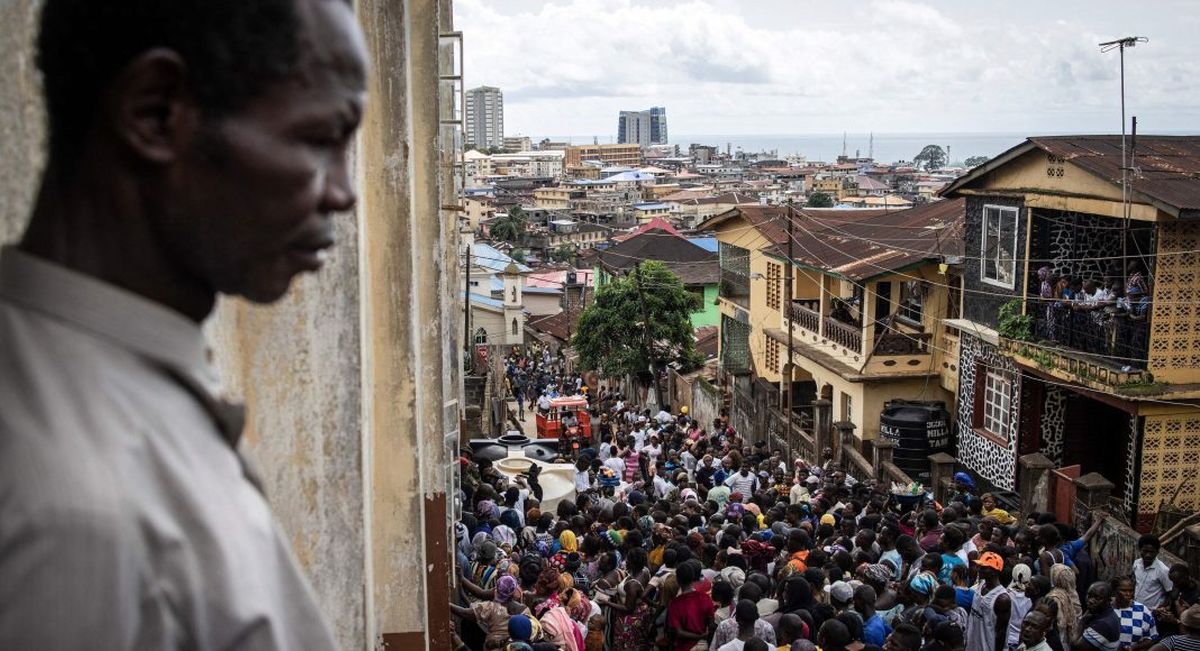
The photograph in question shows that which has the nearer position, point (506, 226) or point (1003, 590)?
point (1003, 590)

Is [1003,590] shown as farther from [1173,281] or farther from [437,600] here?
[1173,281]

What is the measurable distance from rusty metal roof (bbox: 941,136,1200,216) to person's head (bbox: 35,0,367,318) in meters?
15.0

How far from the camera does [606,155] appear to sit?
17212cm

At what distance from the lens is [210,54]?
111cm

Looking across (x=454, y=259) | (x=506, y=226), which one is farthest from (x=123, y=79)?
(x=506, y=226)

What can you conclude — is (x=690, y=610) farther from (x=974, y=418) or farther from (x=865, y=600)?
(x=974, y=418)

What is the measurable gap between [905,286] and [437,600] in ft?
60.5

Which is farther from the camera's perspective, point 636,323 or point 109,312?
point 636,323

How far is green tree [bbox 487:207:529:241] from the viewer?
8050 cm

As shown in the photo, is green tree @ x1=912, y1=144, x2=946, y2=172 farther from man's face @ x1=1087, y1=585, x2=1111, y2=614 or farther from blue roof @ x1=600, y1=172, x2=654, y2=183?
man's face @ x1=1087, y1=585, x2=1111, y2=614

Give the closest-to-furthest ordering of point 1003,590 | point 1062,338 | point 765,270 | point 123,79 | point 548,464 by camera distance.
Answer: point 123,79
point 1003,590
point 548,464
point 1062,338
point 765,270

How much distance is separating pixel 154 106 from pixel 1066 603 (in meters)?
7.88

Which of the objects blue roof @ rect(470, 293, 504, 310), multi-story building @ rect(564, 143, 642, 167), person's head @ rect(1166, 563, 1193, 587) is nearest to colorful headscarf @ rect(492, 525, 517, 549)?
person's head @ rect(1166, 563, 1193, 587)

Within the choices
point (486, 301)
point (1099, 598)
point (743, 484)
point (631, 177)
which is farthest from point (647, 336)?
point (631, 177)
